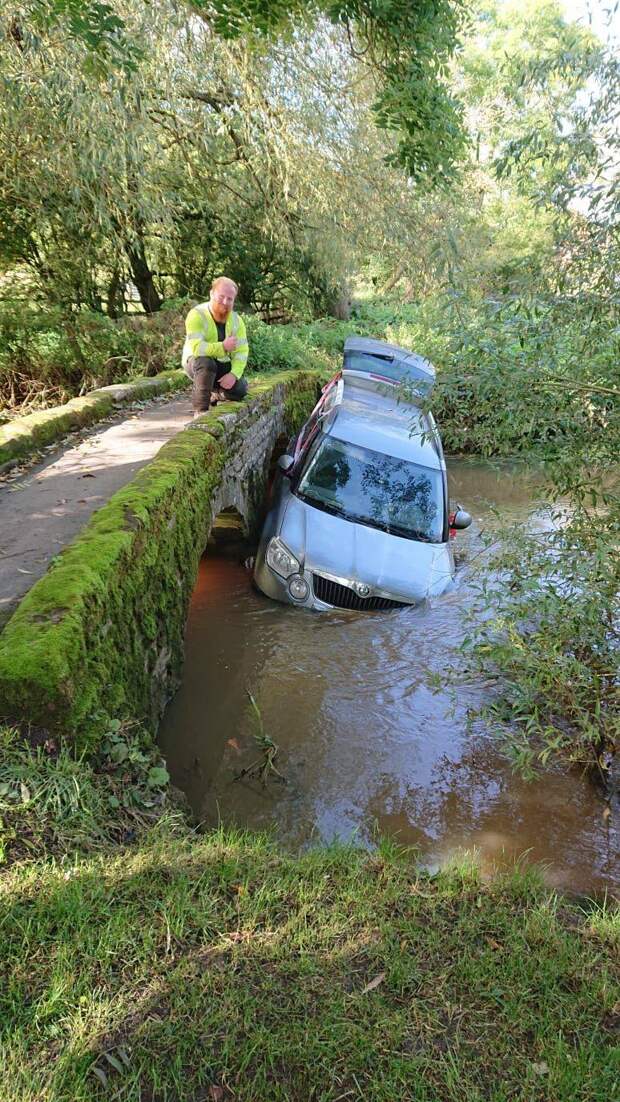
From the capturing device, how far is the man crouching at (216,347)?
23.6 feet

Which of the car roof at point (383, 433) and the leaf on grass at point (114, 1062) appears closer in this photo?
the leaf on grass at point (114, 1062)

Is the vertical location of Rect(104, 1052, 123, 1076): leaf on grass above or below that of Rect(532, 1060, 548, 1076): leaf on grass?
above

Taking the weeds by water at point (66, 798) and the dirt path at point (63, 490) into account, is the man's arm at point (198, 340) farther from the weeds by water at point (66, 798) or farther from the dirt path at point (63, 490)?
the weeds by water at point (66, 798)

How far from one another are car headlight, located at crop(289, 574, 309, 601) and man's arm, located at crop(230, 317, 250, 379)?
9.21 ft

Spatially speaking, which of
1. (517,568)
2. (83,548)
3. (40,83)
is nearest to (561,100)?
(517,568)

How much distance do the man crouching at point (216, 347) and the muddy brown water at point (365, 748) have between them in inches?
105

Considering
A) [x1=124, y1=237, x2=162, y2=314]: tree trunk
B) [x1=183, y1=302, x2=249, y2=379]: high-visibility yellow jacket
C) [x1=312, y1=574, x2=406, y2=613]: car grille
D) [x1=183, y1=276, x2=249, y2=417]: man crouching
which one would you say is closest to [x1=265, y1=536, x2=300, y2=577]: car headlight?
[x1=312, y1=574, x2=406, y2=613]: car grille

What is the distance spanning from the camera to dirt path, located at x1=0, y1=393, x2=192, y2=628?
445 cm

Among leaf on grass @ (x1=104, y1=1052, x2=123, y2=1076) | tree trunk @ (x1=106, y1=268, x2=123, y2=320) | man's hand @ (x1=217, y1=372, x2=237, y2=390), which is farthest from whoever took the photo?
tree trunk @ (x1=106, y1=268, x2=123, y2=320)

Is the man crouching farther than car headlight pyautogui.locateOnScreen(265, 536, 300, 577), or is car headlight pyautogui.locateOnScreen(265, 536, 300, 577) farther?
the man crouching

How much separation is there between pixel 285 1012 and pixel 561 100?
4673 mm

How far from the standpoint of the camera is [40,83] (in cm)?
740

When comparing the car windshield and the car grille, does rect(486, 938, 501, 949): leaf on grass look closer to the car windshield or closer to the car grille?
the car grille

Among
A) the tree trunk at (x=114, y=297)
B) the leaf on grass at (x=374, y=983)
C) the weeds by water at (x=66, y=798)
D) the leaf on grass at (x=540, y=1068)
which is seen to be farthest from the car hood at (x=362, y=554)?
the tree trunk at (x=114, y=297)
